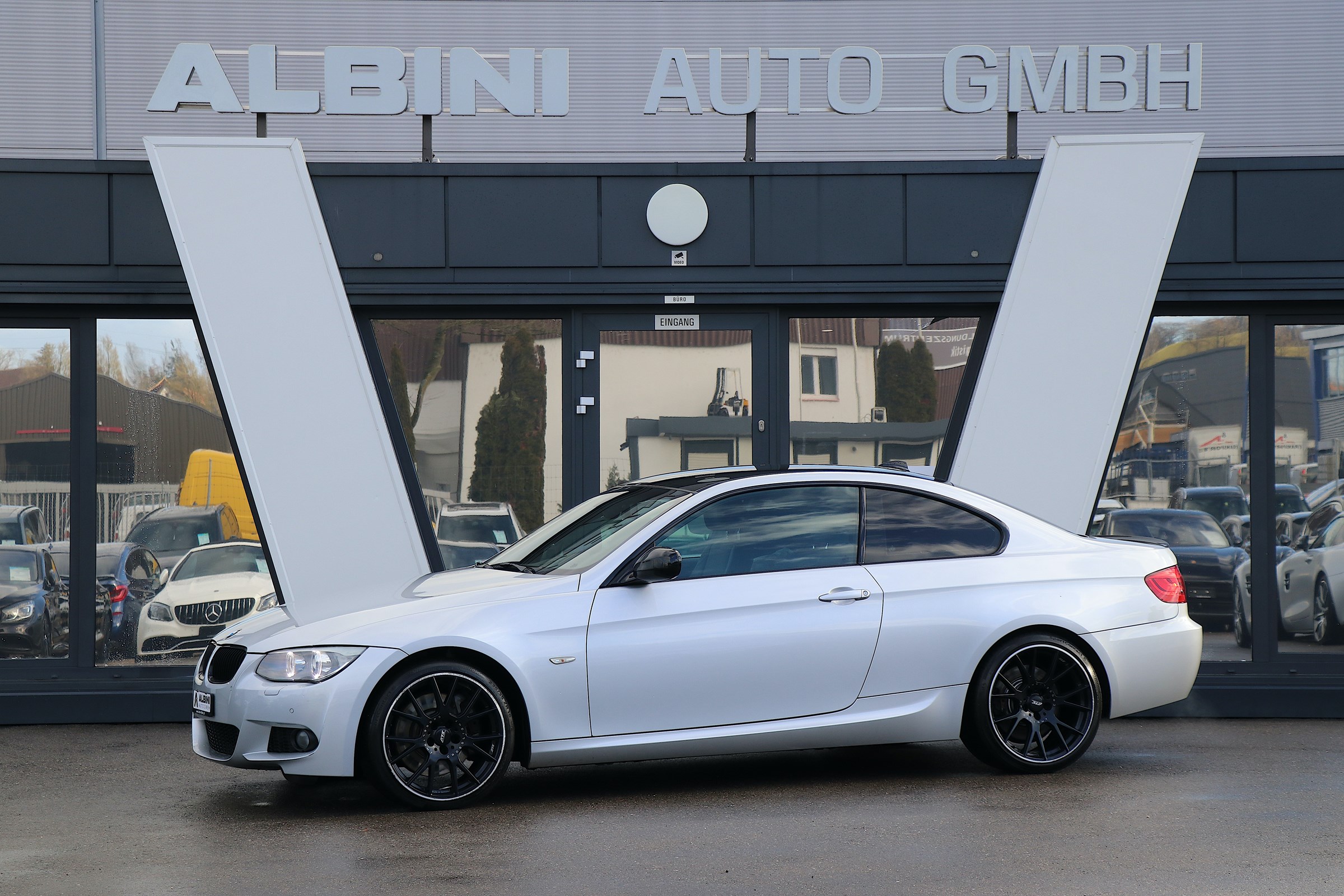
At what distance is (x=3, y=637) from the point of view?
9.19 meters

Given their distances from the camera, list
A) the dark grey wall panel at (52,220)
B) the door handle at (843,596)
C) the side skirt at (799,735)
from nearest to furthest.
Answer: the side skirt at (799,735)
the door handle at (843,596)
the dark grey wall panel at (52,220)

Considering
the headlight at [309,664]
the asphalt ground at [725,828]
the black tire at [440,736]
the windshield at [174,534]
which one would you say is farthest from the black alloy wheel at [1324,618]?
the windshield at [174,534]

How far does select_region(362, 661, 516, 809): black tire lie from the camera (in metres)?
5.67

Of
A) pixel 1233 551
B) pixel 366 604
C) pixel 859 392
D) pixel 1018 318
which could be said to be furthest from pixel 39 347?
pixel 1233 551

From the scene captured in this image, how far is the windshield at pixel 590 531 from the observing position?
6242mm

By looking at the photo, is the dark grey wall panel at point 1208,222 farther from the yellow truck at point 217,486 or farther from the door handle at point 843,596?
the yellow truck at point 217,486

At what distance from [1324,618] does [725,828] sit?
599 centimetres

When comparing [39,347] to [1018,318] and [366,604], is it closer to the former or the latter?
[366,604]

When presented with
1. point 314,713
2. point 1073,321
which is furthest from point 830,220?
point 314,713

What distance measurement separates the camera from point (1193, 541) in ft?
30.9

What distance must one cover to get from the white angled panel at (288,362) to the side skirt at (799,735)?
3.62 metres

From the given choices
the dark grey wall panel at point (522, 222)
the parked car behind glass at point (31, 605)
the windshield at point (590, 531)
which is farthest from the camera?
the dark grey wall panel at point (522, 222)

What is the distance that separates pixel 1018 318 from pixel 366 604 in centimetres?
545

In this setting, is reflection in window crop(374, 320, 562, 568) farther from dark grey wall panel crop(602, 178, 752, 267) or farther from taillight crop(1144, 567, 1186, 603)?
taillight crop(1144, 567, 1186, 603)
